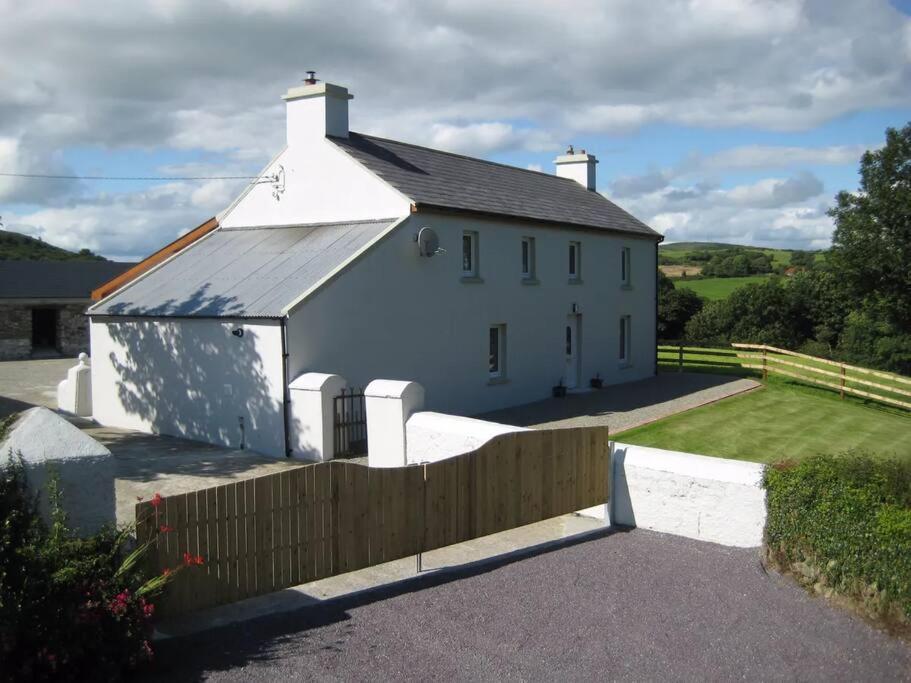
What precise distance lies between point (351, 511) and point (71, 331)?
3385 cm

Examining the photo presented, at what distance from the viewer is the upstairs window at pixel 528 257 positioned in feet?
76.8

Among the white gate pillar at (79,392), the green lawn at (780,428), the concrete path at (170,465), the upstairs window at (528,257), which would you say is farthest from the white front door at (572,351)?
the white gate pillar at (79,392)

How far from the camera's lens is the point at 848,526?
8.13 metres

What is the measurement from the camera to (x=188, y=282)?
1966 cm

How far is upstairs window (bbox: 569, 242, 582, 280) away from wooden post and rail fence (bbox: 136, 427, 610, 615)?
49.1 ft

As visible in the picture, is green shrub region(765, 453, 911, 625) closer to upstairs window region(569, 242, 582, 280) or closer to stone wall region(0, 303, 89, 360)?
upstairs window region(569, 242, 582, 280)

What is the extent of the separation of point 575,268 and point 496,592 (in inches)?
720

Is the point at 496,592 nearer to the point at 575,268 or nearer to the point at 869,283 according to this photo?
the point at 575,268

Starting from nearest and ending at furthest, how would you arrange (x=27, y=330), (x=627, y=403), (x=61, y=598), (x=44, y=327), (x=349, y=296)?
(x=61, y=598), (x=349, y=296), (x=627, y=403), (x=27, y=330), (x=44, y=327)

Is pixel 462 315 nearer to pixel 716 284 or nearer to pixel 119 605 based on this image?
pixel 119 605

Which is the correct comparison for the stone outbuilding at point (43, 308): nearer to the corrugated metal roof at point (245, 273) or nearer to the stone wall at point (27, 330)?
the stone wall at point (27, 330)

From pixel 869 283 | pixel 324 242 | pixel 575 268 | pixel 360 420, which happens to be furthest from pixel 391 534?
pixel 869 283

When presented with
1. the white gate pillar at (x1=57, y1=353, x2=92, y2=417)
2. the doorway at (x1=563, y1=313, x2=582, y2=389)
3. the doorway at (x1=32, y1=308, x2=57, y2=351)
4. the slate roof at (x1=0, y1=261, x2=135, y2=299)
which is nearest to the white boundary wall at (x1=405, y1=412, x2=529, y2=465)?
the white gate pillar at (x1=57, y1=353, x2=92, y2=417)

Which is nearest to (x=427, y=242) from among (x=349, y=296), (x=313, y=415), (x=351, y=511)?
(x=349, y=296)
